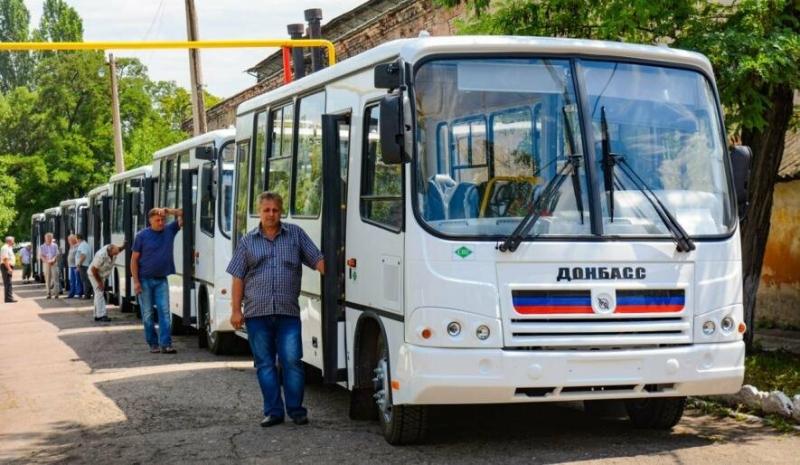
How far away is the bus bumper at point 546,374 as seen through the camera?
28.8 ft

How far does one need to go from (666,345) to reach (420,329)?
1.65m

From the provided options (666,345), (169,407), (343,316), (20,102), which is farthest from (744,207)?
(20,102)

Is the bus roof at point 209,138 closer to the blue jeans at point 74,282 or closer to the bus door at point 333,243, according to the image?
the bus door at point 333,243

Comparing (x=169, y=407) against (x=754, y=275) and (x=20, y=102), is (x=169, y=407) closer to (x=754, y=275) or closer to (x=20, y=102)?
(x=754, y=275)

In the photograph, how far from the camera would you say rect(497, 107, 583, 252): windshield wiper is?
889cm

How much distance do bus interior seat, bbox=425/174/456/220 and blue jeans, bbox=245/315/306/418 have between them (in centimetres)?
212

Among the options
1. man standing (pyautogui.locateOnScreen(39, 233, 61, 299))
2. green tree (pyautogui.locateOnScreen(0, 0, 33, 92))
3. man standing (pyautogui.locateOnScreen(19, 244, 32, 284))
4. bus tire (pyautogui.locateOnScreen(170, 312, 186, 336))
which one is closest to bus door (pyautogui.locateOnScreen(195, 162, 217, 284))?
bus tire (pyautogui.locateOnScreen(170, 312, 186, 336))

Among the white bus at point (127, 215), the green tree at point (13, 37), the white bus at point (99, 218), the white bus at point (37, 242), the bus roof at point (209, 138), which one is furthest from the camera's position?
the green tree at point (13, 37)

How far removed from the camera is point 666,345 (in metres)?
9.10

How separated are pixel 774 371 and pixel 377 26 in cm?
2194

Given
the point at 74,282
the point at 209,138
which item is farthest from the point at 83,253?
the point at 209,138

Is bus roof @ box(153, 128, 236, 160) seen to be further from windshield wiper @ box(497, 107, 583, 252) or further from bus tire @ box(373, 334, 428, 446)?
windshield wiper @ box(497, 107, 583, 252)

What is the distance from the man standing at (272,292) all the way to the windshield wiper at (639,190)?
244 centimetres

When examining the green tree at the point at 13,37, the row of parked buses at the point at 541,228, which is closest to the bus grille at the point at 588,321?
the row of parked buses at the point at 541,228
